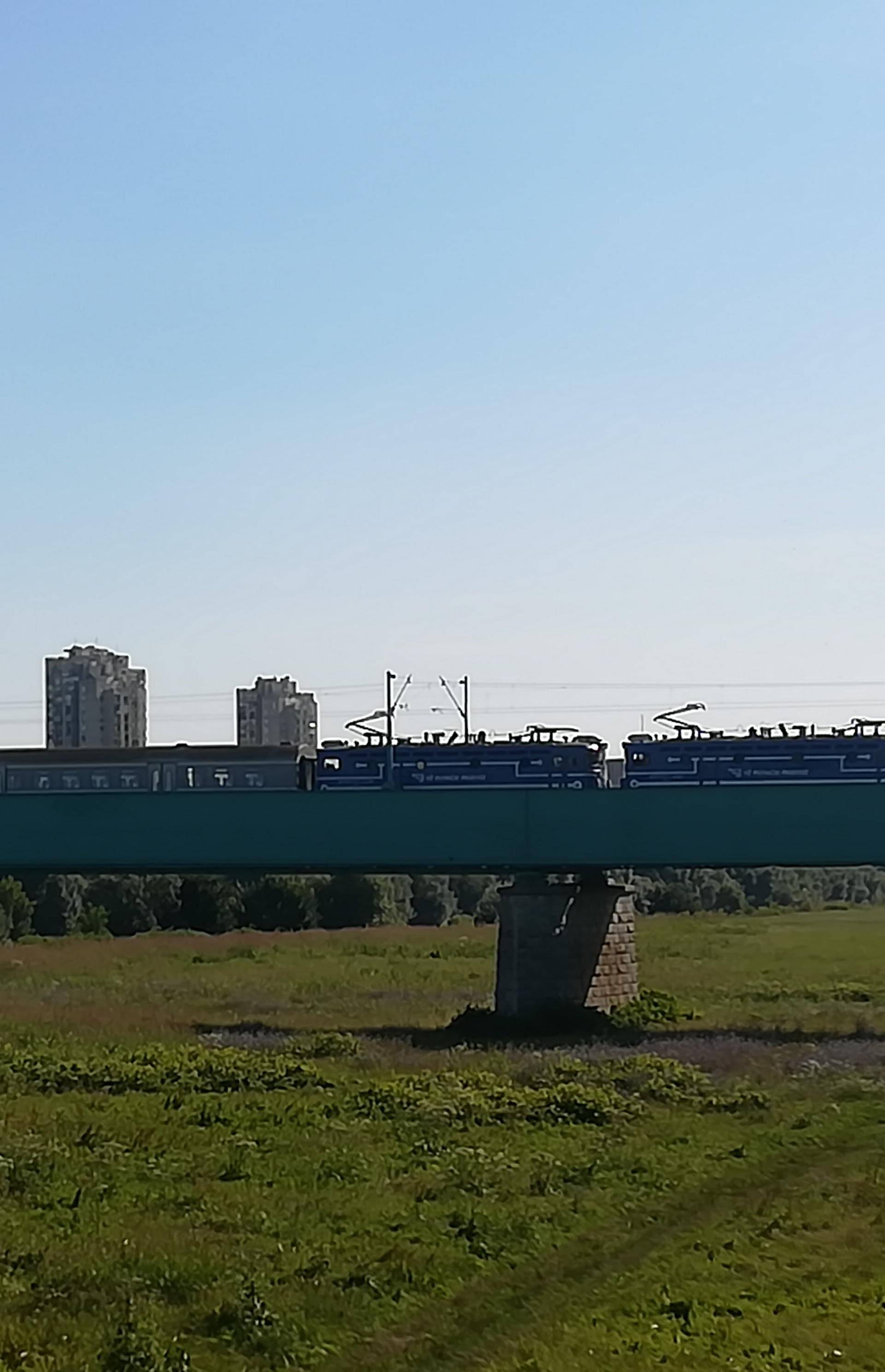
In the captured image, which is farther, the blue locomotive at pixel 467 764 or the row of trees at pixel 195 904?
the row of trees at pixel 195 904

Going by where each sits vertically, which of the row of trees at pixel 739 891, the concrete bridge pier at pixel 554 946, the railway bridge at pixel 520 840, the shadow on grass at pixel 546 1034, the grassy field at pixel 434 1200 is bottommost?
the row of trees at pixel 739 891

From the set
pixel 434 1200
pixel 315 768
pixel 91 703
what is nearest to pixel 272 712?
pixel 91 703

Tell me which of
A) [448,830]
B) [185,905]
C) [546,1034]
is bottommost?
[546,1034]

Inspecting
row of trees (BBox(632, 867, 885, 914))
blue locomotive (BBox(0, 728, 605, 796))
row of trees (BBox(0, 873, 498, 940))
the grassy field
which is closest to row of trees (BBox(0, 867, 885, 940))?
row of trees (BBox(0, 873, 498, 940))

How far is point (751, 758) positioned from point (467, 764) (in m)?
6.90

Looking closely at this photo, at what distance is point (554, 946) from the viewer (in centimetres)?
4066

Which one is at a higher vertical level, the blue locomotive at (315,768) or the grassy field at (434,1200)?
the blue locomotive at (315,768)

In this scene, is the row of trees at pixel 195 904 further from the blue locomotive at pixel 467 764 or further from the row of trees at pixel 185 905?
the blue locomotive at pixel 467 764

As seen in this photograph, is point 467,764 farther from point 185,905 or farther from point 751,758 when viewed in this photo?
point 185,905

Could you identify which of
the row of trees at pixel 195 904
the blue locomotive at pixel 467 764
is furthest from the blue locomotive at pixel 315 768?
the row of trees at pixel 195 904

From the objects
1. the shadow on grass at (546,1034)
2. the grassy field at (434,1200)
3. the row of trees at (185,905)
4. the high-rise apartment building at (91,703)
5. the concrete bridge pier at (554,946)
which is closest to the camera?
the grassy field at (434,1200)

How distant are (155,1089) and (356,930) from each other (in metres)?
47.8

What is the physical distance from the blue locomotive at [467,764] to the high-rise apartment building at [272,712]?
20.4m

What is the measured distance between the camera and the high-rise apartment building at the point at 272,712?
6450cm
